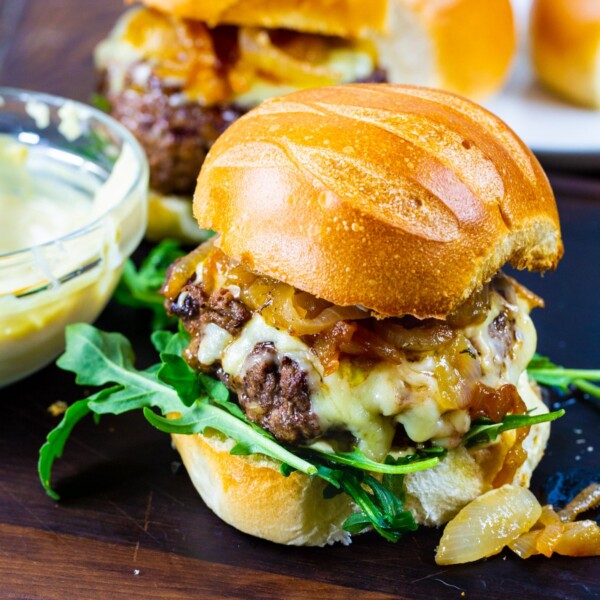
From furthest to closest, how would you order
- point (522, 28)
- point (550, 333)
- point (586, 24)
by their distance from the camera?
point (522, 28) < point (586, 24) < point (550, 333)

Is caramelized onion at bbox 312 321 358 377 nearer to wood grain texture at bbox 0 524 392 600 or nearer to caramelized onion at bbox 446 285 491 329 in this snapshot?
caramelized onion at bbox 446 285 491 329

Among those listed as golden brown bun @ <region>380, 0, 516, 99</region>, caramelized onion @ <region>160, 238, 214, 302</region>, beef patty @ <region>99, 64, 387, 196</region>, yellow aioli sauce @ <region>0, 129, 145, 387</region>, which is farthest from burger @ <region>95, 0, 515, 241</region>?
caramelized onion @ <region>160, 238, 214, 302</region>

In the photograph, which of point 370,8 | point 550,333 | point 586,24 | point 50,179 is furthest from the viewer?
point 586,24

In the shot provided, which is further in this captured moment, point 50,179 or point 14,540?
point 50,179

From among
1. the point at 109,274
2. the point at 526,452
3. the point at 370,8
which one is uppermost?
the point at 370,8

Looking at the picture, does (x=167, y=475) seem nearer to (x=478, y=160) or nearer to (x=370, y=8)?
(x=478, y=160)

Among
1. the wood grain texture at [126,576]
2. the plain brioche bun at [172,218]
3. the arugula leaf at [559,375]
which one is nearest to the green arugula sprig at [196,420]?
the wood grain texture at [126,576]

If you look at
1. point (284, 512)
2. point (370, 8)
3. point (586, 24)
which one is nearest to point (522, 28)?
point (586, 24)

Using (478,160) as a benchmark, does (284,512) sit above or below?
below
